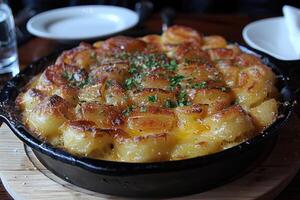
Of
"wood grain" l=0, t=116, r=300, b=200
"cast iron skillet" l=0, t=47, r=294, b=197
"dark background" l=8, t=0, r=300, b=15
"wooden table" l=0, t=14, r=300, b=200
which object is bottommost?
"dark background" l=8, t=0, r=300, b=15

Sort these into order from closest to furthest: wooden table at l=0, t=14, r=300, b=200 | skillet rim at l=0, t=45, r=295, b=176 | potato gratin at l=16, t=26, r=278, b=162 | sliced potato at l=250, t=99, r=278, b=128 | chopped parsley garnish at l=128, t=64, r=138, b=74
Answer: skillet rim at l=0, t=45, r=295, b=176
potato gratin at l=16, t=26, r=278, b=162
sliced potato at l=250, t=99, r=278, b=128
chopped parsley garnish at l=128, t=64, r=138, b=74
wooden table at l=0, t=14, r=300, b=200

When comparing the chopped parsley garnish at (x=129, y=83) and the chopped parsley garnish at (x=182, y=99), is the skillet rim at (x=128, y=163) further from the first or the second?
the chopped parsley garnish at (x=129, y=83)

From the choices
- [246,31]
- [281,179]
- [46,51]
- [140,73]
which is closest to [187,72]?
[140,73]

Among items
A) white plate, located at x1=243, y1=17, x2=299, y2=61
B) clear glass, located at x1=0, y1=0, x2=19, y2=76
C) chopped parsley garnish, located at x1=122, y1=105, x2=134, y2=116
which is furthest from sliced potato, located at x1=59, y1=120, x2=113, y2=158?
white plate, located at x1=243, y1=17, x2=299, y2=61

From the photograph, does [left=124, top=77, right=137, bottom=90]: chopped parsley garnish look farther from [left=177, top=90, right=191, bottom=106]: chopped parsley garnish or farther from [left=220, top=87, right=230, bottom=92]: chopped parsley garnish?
[left=220, top=87, right=230, bottom=92]: chopped parsley garnish

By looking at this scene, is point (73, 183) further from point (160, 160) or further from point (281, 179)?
point (281, 179)

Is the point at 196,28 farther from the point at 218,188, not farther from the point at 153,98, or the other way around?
the point at 218,188
